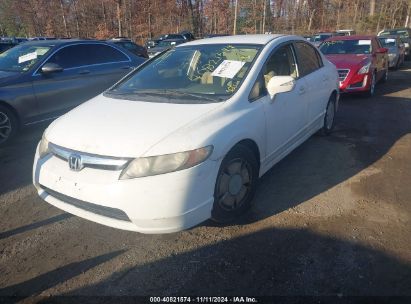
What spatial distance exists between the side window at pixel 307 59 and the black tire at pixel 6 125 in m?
4.44

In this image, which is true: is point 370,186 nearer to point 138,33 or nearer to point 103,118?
point 103,118

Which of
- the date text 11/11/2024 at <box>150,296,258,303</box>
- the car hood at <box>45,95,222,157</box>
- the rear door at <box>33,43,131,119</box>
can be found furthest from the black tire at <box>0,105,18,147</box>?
the date text 11/11/2024 at <box>150,296,258,303</box>

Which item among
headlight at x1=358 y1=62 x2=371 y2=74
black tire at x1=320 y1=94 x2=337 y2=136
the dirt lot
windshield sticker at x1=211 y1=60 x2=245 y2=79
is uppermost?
windshield sticker at x1=211 y1=60 x2=245 y2=79

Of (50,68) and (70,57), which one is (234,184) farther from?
(70,57)

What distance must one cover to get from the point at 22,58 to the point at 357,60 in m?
7.17

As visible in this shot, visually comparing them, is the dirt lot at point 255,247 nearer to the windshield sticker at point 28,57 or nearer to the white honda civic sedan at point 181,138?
the white honda civic sedan at point 181,138

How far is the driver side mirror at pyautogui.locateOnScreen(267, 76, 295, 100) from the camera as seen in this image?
3529 mm

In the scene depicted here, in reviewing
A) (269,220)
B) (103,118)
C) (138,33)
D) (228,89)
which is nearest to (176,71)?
(228,89)

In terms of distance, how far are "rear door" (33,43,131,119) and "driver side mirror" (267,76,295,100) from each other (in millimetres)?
4134

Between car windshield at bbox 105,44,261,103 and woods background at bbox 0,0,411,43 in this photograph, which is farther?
woods background at bbox 0,0,411,43

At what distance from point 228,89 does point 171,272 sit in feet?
5.78

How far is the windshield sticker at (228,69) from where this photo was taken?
3670 millimetres

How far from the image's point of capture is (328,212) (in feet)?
11.6

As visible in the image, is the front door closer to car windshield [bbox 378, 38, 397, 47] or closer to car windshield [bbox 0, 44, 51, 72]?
car windshield [bbox 0, 44, 51, 72]
